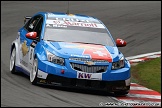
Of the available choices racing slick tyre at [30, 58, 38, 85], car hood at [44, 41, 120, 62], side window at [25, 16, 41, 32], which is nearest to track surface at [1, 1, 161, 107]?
racing slick tyre at [30, 58, 38, 85]

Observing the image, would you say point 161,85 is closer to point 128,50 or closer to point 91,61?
point 91,61

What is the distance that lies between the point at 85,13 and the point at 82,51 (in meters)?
14.2

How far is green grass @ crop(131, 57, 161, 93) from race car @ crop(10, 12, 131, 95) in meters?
1.26

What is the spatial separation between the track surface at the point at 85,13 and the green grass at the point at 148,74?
1.79 metres

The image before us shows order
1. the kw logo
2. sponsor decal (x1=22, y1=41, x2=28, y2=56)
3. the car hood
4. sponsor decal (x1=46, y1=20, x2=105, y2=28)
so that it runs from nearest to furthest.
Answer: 1. the kw logo
2. the car hood
3. sponsor decal (x1=22, y1=41, x2=28, y2=56)
4. sponsor decal (x1=46, y1=20, x2=105, y2=28)

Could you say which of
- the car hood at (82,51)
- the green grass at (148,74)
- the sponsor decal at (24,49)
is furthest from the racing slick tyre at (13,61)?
the green grass at (148,74)

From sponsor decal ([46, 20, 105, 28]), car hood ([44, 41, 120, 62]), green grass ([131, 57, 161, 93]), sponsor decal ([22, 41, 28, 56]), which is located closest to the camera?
car hood ([44, 41, 120, 62])

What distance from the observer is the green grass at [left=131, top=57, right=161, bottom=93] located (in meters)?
13.4

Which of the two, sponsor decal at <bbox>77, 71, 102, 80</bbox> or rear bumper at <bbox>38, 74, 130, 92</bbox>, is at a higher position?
sponsor decal at <bbox>77, 71, 102, 80</bbox>

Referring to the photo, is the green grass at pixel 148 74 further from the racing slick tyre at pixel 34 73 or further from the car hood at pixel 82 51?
the racing slick tyre at pixel 34 73

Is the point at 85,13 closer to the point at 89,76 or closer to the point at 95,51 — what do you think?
the point at 95,51

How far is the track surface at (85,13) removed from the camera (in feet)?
33.5

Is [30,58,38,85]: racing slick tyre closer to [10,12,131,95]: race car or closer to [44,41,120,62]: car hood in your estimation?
[10,12,131,95]: race car

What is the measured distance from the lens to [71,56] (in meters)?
11.3
